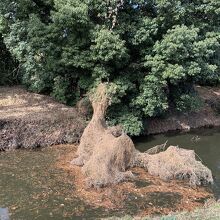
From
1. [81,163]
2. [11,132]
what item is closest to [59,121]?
[11,132]

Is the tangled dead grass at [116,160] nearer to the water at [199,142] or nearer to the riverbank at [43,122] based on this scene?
the water at [199,142]

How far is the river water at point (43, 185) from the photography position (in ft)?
42.5

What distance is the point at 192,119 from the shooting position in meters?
24.6

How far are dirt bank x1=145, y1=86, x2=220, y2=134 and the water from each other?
53 cm

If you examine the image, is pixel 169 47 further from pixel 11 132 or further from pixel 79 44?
pixel 11 132

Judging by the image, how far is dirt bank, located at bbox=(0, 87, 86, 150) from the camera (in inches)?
739

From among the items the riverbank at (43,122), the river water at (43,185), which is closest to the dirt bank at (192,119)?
the riverbank at (43,122)

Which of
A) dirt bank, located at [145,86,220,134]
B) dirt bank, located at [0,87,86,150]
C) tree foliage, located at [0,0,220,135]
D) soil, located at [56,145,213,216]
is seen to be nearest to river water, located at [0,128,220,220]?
soil, located at [56,145,213,216]

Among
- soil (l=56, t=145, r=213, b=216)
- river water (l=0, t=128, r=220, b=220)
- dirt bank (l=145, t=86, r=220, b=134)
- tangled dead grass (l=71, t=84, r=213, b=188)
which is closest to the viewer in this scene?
river water (l=0, t=128, r=220, b=220)

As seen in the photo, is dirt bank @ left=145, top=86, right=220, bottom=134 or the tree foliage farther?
dirt bank @ left=145, top=86, right=220, bottom=134

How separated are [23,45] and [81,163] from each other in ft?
28.0

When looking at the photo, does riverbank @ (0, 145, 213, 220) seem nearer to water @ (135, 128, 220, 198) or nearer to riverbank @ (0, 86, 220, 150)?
riverbank @ (0, 86, 220, 150)

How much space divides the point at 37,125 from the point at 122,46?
515cm

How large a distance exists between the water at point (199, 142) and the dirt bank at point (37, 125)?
3.27 meters
